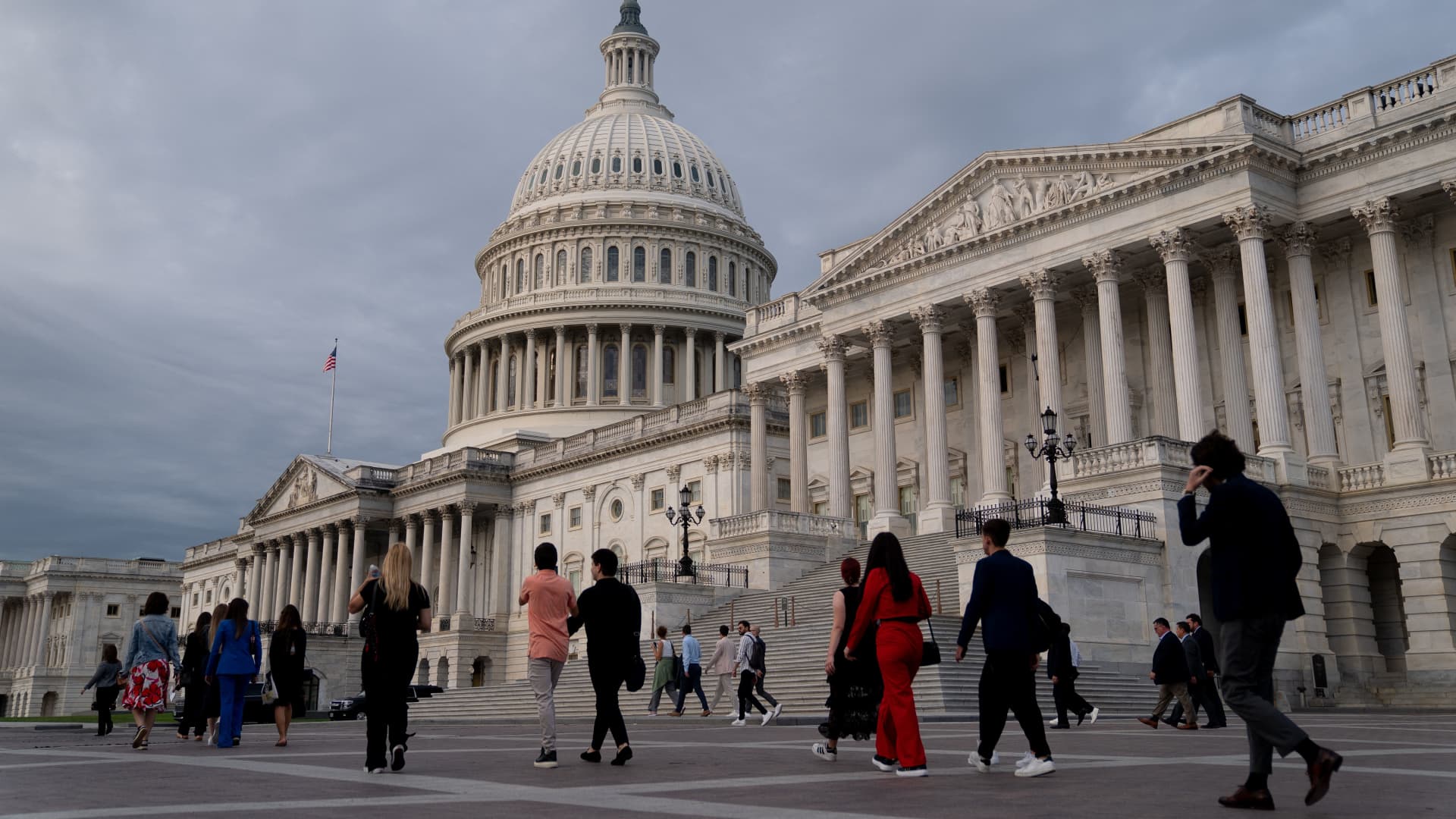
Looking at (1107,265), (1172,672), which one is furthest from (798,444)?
Answer: (1172,672)

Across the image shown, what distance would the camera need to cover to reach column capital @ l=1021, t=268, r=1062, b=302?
1767 inches

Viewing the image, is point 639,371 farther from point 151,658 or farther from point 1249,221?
point 151,658

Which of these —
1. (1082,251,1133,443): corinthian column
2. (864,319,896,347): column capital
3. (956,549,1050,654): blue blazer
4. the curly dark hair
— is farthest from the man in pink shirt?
(864,319,896,347): column capital

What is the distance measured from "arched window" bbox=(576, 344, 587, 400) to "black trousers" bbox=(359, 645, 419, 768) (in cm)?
8454

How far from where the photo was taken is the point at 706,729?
22.2 meters

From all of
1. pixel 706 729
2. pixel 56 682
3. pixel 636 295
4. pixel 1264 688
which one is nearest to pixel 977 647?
pixel 706 729

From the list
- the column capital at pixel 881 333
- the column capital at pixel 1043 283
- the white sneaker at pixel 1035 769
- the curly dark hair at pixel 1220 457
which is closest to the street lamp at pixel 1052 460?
the column capital at pixel 1043 283

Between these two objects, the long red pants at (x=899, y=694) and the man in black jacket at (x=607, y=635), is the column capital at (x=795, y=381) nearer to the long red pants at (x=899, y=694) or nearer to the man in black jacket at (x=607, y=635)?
the man in black jacket at (x=607, y=635)

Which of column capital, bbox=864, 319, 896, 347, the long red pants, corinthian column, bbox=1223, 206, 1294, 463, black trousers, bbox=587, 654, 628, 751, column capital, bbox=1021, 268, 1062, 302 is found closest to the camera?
the long red pants

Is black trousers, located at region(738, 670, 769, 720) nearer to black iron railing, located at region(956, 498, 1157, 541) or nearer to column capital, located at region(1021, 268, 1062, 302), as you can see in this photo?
black iron railing, located at region(956, 498, 1157, 541)

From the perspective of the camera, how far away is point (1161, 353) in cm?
4547

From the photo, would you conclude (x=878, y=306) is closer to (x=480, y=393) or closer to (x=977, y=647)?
(x=977, y=647)

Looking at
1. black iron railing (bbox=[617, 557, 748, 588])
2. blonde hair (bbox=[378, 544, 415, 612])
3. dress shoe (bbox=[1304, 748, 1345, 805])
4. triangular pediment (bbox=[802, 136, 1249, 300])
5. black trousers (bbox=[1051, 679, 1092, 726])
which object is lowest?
dress shoe (bbox=[1304, 748, 1345, 805])

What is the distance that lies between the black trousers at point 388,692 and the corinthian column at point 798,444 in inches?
1553
